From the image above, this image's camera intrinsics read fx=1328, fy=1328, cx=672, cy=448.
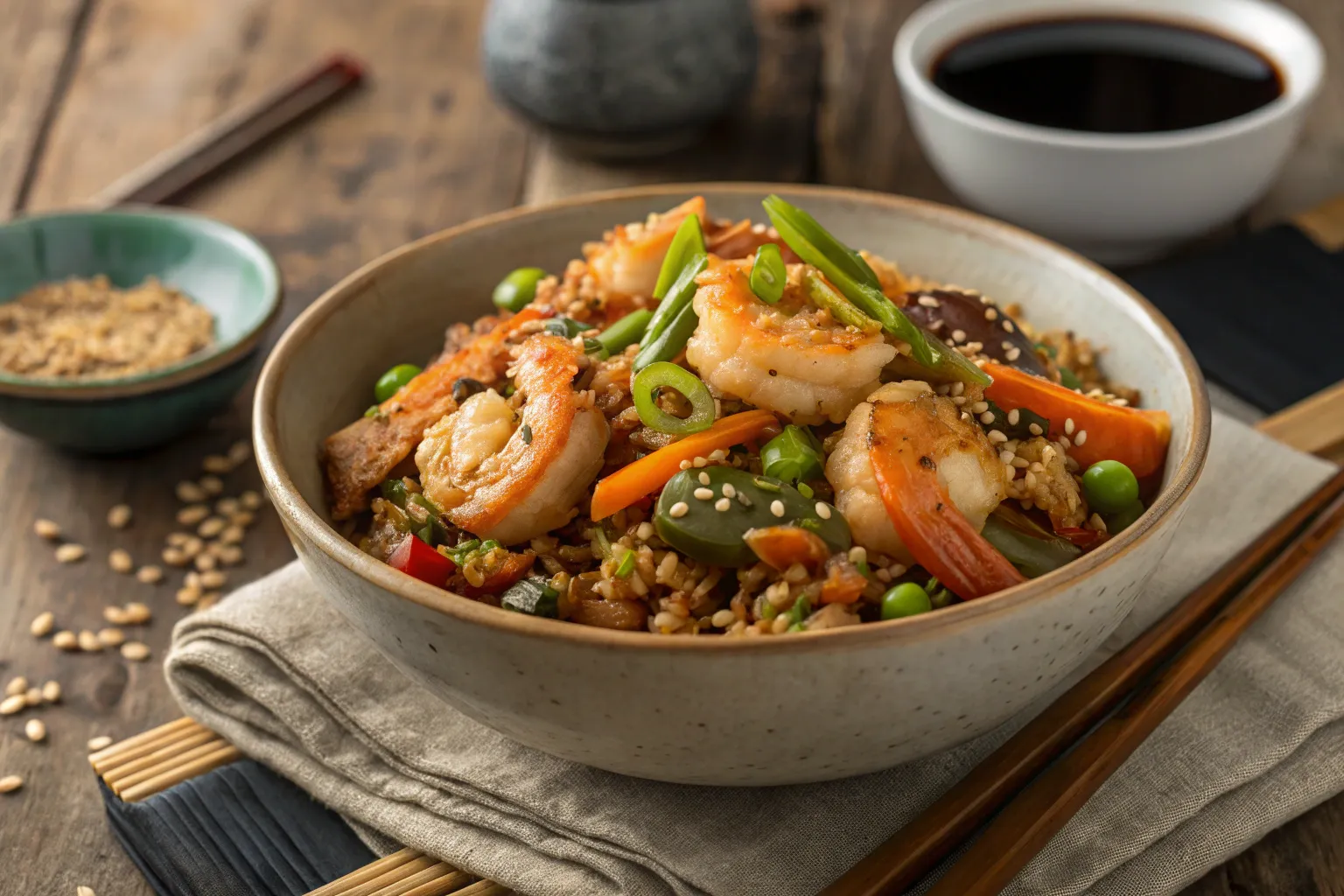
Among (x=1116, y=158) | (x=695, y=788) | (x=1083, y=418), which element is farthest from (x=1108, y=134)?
(x=695, y=788)

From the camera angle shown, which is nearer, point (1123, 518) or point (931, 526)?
point (931, 526)

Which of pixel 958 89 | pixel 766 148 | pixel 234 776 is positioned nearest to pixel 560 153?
pixel 766 148

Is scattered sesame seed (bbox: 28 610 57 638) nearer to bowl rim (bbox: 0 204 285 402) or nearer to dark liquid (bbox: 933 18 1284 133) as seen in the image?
bowl rim (bbox: 0 204 285 402)

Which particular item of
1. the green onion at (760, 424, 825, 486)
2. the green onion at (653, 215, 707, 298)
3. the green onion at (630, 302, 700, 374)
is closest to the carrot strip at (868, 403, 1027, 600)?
the green onion at (760, 424, 825, 486)

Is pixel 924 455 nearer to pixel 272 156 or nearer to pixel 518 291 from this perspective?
pixel 518 291

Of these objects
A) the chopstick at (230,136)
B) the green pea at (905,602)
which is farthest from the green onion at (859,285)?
the chopstick at (230,136)

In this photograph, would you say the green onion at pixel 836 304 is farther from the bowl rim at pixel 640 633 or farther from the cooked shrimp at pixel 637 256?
the bowl rim at pixel 640 633

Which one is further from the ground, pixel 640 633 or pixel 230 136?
pixel 640 633

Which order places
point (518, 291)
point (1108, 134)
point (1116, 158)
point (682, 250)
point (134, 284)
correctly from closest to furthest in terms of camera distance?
point (682, 250), point (518, 291), point (1116, 158), point (134, 284), point (1108, 134)
